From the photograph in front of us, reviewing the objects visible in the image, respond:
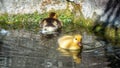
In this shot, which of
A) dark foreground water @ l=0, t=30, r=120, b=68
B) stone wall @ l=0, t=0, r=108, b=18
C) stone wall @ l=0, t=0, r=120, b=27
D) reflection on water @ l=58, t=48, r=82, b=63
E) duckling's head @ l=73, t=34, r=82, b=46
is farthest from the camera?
stone wall @ l=0, t=0, r=108, b=18

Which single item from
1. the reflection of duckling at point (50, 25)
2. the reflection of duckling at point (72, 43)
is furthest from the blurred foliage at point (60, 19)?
the reflection of duckling at point (72, 43)

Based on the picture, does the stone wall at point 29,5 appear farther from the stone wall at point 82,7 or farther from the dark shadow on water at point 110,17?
the dark shadow on water at point 110,17

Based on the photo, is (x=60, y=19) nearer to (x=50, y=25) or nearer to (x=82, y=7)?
(x=82, y=7)

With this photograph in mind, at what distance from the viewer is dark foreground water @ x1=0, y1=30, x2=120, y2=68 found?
27.8ft

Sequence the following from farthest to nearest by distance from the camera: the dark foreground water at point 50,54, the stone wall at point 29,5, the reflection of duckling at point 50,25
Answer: the stone wall at point 29,5, the reflection of duckling at point 50,25, the dark foreground water at point 50,54

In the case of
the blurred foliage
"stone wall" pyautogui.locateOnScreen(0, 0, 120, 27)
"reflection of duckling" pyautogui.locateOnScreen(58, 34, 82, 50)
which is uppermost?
"stone wall" pyautogui.locateOnScreen(0, 0, 120, 27)

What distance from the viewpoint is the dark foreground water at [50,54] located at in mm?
8484

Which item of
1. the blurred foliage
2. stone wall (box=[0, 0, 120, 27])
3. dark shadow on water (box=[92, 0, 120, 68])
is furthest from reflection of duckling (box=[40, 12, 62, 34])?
stone wall (box=[0, 0, 120, 27])

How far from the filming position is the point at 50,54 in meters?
9.06

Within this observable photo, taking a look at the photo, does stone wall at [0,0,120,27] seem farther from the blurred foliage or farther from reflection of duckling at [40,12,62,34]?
reflection of duckling at [40,12,62,34]

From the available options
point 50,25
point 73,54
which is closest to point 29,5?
point 50,25

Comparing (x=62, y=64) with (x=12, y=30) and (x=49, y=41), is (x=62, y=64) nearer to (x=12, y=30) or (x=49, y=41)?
(x=49, y=41)

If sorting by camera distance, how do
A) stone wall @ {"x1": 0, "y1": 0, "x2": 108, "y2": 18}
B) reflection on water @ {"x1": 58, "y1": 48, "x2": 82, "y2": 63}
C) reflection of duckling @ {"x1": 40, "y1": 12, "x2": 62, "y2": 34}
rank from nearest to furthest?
reflection on water @ {"x1": 58, "y1": 48, "x2": 82, "y2": 63} < reflection of duckling @ {"x1": 40, "y1": 12, "x2": 62, "y2": 34} < stone wall @ {"x1": 0, "y1": 0, "x2": 108, "y2": 18}

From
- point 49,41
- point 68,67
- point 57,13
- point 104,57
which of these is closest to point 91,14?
point 57,13
